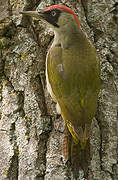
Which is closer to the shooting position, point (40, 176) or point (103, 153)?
point (40, 176)

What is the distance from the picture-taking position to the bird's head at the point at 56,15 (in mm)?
2641

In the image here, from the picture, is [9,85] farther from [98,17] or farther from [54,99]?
[98,17]

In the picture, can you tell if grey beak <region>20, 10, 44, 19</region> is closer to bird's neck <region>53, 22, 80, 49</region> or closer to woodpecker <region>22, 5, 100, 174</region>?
woodpecker <region>22, 5, 100, 174</region>

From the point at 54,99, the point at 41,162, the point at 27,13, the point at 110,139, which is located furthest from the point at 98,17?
the point at 41,162

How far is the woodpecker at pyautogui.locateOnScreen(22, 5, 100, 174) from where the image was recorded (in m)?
2.43

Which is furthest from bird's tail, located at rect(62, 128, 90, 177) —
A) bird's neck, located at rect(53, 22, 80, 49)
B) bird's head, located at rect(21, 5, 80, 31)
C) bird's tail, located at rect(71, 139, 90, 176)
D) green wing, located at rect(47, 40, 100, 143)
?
bird's head, located at rect(21, 5, 80, 31)

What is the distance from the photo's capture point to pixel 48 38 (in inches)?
110

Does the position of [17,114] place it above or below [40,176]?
above

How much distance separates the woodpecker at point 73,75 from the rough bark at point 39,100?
0.38 ft

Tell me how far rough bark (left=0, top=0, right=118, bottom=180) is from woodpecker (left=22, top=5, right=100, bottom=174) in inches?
4.5

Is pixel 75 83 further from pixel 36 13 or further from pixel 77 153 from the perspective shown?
pixel 36 13

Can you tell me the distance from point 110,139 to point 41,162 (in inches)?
25.7

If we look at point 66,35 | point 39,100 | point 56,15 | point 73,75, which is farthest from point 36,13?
point 39,100

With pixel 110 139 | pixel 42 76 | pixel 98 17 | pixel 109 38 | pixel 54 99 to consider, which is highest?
pixel 98 17
